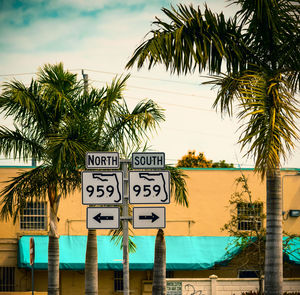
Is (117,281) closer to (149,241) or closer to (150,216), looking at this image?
(149,241)

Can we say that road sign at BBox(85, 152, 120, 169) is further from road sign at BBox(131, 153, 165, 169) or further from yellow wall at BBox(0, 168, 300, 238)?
yellow wall at BBox(0, 168, 300, 238)

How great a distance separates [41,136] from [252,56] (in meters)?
7.61

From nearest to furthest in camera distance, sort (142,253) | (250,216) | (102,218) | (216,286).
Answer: (102,218), (250,216), (216,286), (142,253)

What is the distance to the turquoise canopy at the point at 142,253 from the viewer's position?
25984 millimetres

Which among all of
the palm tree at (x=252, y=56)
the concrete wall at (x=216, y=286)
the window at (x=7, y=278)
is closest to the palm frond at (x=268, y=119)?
the palm tree at (x=252, y=56)

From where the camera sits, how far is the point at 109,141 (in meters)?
20.1

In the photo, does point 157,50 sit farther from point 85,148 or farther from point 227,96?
point 85,148

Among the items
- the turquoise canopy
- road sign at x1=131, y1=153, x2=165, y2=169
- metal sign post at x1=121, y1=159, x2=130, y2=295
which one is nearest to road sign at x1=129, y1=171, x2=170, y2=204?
metal sign post at x1=121, y1=159, x2=130, y2=295

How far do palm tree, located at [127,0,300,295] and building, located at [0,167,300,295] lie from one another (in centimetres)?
1137

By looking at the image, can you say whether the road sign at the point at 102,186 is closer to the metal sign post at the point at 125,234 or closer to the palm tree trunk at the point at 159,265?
the metal sign post at the point at 125,234

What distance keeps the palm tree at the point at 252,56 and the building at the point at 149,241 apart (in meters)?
11.4

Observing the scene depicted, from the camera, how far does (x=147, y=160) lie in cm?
1112

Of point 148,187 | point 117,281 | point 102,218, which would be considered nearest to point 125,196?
point 148,187

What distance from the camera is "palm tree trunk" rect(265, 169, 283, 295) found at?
14.2m
